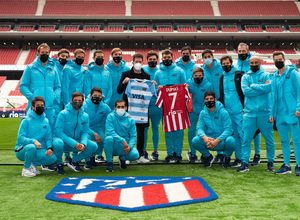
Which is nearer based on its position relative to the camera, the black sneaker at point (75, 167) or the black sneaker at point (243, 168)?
the black sneaker at point (243, 168)

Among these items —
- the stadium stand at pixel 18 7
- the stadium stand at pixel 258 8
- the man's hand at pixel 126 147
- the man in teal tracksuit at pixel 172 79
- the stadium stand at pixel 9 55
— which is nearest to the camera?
the man's hand at pixel 126 147

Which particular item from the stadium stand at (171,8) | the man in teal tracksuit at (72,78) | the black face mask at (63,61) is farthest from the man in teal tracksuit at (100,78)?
the stadium stand at (171,8)

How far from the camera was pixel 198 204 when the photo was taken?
3.70m

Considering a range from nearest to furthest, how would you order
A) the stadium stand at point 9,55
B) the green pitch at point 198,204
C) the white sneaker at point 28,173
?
1. the green pitch at point 198,204
2. the white sneaker at point 28,173
3. the stadium stand at point 9,55

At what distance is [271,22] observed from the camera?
38844 millimetres

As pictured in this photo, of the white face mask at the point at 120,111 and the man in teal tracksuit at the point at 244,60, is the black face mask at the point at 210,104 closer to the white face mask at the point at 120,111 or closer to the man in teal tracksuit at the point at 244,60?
the man in teal tracksuit at the point at 244,60

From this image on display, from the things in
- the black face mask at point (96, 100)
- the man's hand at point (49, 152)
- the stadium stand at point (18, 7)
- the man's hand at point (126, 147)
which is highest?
the stadium stand at point (18, 7)

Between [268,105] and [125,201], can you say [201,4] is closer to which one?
[268,105]

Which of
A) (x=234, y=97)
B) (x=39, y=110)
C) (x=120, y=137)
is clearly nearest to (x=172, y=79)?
(x=234, y=97)

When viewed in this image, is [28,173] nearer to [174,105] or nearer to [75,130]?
[75,130]

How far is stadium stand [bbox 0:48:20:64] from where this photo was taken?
119ft

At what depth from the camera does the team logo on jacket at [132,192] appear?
12.2ft

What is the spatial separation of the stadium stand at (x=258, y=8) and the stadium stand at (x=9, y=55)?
21.1 metres

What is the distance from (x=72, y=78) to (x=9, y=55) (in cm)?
3340
